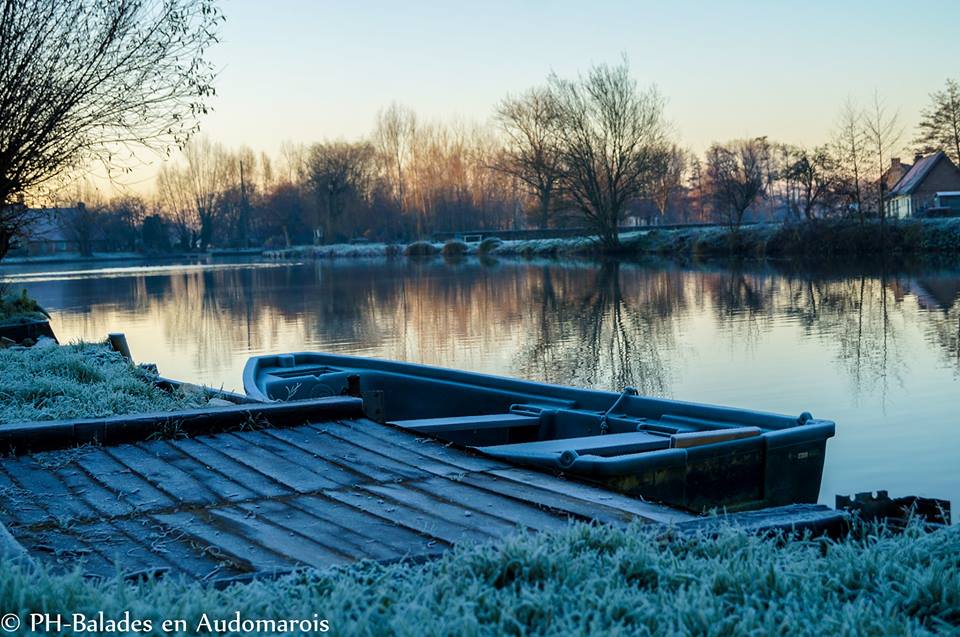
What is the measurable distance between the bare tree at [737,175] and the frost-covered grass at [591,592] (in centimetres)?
4219

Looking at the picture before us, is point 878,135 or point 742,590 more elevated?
point 878,135

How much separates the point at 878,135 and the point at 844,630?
4340 cm

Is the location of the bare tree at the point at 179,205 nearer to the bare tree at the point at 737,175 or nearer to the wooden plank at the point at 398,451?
the bare tree at the point at 737,175

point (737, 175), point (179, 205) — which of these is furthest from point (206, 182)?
point (737, 175)

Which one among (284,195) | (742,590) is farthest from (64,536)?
(284,195)

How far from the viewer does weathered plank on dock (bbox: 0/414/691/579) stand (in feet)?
10.2

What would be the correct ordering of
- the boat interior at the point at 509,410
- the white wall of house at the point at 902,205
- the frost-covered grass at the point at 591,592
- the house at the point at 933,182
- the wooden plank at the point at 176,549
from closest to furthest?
1. the frost-covered grass at the point at 591,592
2. the wooden plank at the point at 176,549
3. the boat interior at the point at 509,410
4. the house at the point at 933,182
5. the white wall of house at the point at 902,205

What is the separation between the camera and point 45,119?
32.8 feet

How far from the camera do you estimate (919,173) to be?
188ft

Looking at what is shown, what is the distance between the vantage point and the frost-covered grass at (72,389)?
5207mm

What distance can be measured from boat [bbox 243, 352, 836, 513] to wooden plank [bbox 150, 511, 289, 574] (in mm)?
1498

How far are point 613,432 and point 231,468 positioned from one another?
8.30 feet

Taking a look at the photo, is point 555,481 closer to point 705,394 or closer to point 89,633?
point 89,633

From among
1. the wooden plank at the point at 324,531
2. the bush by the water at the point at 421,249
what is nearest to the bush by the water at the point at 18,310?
the wooden plank at the point at 324,531
